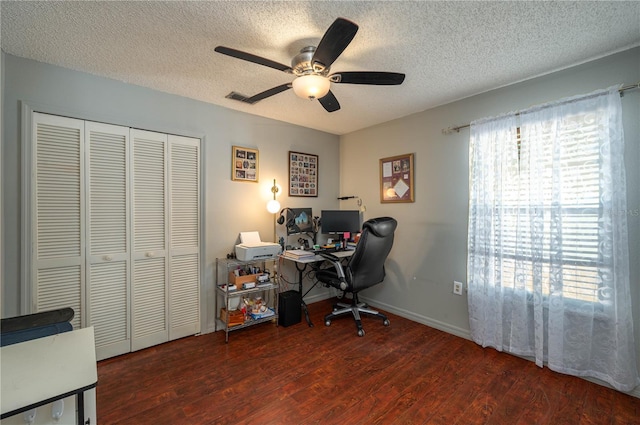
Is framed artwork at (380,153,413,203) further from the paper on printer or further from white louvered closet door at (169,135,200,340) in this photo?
white louvered closet door at (169,135,200,340)

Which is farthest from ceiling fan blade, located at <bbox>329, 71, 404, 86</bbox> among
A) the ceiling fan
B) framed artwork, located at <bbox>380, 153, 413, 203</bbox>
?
framed artwork, located at <bbox>380, 153, 413, 203</bbox>

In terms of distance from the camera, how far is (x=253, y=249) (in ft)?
8.65

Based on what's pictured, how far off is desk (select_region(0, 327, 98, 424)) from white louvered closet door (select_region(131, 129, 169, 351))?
140cm

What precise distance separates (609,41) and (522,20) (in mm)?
708

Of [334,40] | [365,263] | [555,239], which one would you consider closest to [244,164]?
[365,263]

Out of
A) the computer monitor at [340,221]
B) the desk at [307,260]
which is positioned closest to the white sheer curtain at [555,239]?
the desk at [307,260]

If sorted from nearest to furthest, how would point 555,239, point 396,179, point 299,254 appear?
point 555,239, point 299,254, point 396,179

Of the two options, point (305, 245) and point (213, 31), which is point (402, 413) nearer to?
point (305, 245)

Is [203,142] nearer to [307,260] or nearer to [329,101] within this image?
[329,101]

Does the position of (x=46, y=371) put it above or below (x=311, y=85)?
below

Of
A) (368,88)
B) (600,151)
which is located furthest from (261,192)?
(600,151)

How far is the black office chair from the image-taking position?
2510 mm

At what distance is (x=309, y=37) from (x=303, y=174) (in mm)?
1904

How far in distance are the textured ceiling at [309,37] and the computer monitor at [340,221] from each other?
4.86 ft
